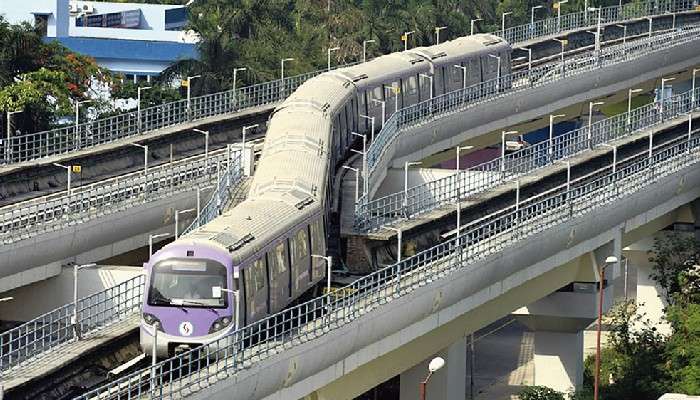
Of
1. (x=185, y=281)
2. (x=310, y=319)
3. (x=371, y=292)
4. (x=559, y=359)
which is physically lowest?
(x=559, y=359)

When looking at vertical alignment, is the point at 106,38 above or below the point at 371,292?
below

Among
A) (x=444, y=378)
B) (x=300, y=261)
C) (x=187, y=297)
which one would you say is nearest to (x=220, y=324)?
(x=187, y=297)

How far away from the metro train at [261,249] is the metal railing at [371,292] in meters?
0.70

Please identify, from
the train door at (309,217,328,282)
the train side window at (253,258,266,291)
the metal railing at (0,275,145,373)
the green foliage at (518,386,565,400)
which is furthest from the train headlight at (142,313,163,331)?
the green foliage at (518,386,565,400)

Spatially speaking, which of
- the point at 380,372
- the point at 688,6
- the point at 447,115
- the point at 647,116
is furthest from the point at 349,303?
the point at 688,6

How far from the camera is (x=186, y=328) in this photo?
51688mm

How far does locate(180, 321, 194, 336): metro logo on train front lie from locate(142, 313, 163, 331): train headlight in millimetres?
506

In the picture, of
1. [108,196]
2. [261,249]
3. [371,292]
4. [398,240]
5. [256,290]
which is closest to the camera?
[256,290]

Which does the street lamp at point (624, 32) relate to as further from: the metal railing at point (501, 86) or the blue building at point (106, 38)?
the blue building at point (106, 38)

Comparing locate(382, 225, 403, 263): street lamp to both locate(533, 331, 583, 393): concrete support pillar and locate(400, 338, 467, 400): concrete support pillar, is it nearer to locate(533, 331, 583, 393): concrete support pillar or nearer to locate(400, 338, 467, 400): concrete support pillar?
locate(400, 338, 467, 400): concrete support pillar

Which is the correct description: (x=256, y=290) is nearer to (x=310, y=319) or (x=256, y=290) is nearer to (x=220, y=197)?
(x=310, y=319)

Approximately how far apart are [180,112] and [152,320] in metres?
50.6

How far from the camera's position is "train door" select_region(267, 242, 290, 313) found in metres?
55.5

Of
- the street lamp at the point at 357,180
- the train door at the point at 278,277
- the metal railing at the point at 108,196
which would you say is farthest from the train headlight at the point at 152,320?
the street lamp at the point at 357,180
